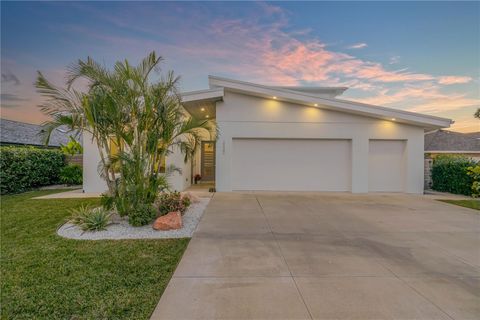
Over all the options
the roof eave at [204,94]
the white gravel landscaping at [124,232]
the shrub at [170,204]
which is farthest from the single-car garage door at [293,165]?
the white gravel landscaping at [124,232]

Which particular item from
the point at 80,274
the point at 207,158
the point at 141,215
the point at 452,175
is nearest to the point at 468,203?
the point at 452,175

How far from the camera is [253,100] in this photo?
9.52 metres

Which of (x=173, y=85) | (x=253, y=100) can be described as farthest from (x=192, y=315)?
(x=253, y=100)

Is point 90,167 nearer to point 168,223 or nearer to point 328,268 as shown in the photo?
point 168,223

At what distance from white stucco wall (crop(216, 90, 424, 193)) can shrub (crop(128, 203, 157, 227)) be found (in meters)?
4.51

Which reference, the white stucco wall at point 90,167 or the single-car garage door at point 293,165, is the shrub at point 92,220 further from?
the single-car garage door at point 293,165

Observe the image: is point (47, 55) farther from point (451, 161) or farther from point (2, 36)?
point (451, 161)

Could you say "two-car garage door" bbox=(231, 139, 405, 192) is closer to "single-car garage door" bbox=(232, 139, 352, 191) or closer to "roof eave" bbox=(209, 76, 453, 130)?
"single-car garage door" bbox=(232, 139, 352, 191)

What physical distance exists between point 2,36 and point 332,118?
13.9 m

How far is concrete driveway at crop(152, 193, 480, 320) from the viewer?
7.59 feet

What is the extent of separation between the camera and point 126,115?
5.23 metres

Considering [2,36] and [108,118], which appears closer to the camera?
[108,118]

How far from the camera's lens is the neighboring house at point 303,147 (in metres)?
9.44

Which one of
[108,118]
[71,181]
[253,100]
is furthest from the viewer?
[71,181]
